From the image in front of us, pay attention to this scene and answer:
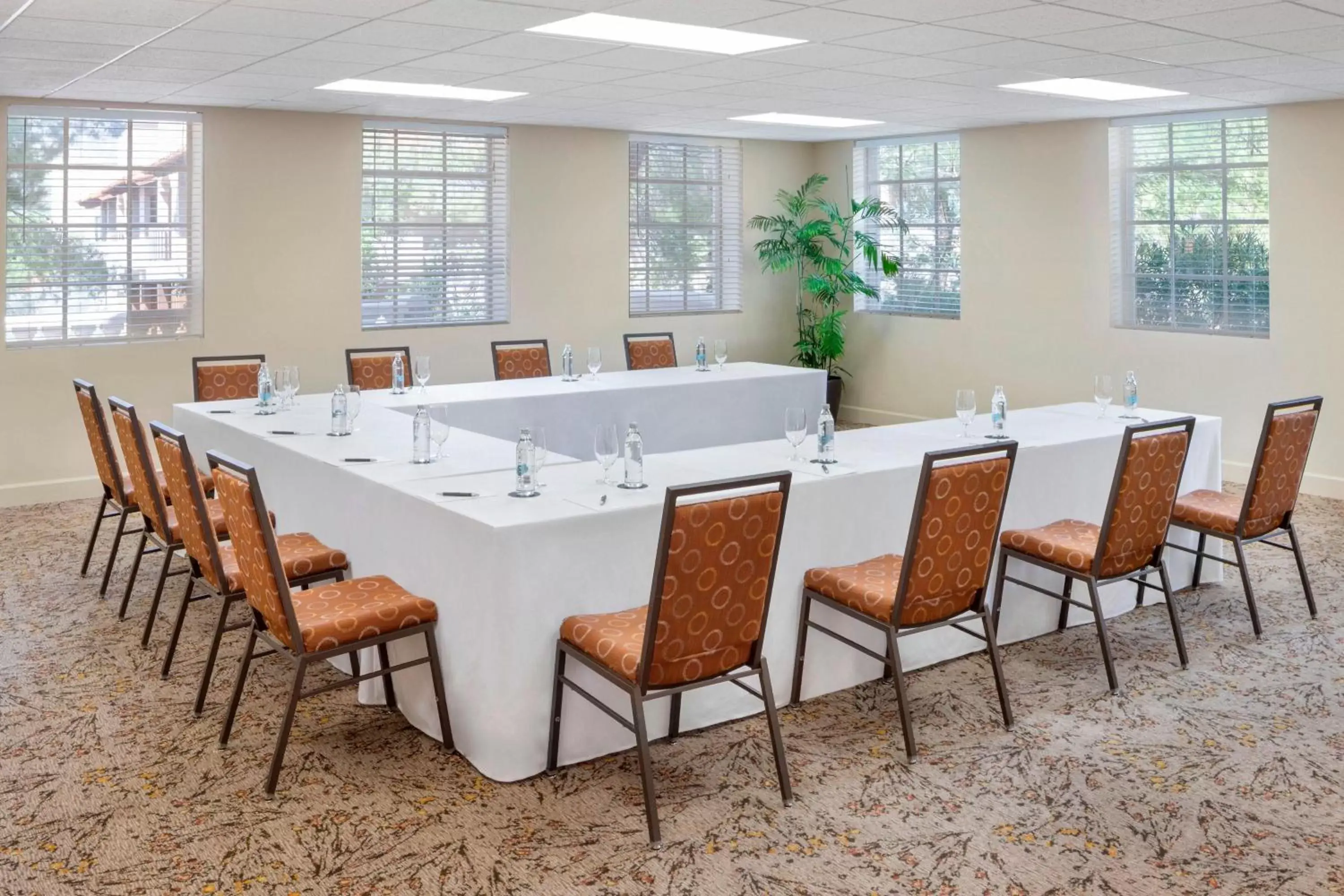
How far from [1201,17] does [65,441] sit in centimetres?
699

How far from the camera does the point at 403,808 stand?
3398 mm

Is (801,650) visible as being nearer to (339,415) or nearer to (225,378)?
(339,415)

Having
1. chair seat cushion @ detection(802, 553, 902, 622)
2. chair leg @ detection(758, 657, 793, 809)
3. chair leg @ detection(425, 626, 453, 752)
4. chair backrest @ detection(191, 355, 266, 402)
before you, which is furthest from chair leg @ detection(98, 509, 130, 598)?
chair leg @ detection(758, 657, 793, 809)

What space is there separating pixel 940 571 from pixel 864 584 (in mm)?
272

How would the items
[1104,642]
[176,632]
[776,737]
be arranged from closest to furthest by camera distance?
1. [776,737]
2. [1104,642]
3. [176,632]

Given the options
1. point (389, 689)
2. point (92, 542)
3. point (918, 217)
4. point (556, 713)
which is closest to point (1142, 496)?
point (556, 713)

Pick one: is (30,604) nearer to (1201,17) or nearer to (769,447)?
(769,447)

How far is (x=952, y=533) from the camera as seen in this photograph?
3752mm

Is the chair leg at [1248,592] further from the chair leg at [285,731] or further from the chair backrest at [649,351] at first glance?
the chair backrest at [649,351]

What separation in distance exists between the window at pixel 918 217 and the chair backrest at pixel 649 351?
2.97 m

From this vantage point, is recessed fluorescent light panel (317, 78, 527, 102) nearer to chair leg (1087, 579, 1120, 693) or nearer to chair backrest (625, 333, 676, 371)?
chair backrest (625, 333, 676, 371)

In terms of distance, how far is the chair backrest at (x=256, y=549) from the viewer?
336cm

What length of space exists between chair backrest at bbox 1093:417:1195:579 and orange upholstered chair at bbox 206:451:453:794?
237 centimetres

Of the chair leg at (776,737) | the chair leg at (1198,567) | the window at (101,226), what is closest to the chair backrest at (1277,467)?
the chair leg at (1198,567)
